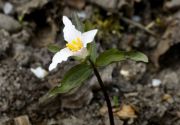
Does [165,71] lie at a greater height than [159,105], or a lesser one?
greater

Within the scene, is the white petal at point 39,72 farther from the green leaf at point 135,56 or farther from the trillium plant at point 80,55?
the green leaf at point 135,56

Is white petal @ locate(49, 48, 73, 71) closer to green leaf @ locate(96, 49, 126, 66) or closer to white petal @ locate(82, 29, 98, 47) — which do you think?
white petal @ locate(82, 29, 98, 47)

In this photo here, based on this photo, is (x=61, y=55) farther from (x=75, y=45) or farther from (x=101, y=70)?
(x=101, y=70)

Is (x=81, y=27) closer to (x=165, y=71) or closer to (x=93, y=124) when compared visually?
(x=93, y=124)

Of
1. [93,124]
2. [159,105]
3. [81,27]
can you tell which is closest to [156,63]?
[159,105]

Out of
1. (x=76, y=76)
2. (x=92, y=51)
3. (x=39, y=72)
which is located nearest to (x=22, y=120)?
(x=39, y=72)

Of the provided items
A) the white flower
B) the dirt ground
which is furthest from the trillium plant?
the dirt ground

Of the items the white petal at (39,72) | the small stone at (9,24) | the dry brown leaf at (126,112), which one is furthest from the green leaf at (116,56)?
the small stone at (9,24)
